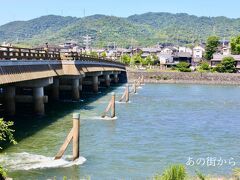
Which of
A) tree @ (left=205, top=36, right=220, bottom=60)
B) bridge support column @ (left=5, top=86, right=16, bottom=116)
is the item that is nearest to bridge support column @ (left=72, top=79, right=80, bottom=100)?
bridge support column @ (left=5, top=86, right=16, bottom=116)

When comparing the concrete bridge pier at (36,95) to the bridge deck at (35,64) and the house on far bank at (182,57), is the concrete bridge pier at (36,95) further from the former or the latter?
the house on far bank at (182,57)

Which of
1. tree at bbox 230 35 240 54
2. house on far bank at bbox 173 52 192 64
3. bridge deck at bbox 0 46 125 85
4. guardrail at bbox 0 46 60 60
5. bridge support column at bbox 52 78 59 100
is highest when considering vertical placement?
tree at bbox 230 35 240 54

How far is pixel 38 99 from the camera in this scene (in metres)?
35.5

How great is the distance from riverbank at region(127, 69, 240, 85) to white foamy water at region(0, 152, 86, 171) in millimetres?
81098

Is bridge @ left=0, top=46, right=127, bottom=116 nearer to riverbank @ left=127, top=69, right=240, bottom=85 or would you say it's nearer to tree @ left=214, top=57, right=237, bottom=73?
riverbank @ left=127, top=69, right=240, bottom=85

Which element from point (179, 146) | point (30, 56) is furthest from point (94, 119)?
point (179, 146)

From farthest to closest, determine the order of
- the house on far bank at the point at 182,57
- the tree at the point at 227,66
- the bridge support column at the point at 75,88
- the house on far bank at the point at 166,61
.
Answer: the house on far bank at the point at 182,57, the house on far bank at the point at 166,61, the tree at the point at 227,66, the bridge support column at the point at 75,88

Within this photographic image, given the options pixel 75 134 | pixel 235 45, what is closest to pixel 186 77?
pixel 235 45

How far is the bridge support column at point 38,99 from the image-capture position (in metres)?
35.3

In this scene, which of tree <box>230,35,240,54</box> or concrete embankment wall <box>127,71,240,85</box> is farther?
tree <box>230,35,240,54</box>

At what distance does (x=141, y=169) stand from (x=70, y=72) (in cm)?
2183

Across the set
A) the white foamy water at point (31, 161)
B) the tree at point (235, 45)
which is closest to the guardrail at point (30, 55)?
the white foamy water at point (31, 161)

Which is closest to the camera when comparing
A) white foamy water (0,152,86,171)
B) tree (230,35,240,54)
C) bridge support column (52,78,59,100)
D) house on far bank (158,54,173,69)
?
white foamy water (0,152,86,171)

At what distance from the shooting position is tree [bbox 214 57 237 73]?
111 metres
